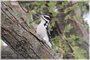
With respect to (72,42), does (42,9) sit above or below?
above

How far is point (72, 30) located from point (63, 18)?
0.50ft

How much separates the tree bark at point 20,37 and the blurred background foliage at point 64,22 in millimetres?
691

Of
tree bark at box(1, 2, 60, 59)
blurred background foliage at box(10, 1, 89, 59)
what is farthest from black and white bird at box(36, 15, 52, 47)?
blurred background foliage at box(10, 1, 89, 59)

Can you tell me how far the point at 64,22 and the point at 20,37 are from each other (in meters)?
1.42

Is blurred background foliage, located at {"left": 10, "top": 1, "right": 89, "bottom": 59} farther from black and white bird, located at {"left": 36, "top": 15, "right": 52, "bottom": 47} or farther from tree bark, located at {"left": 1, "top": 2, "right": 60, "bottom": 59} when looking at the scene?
tree bark, located at {"left": 1, "top": 2, "right": 60, "bottom": 59}

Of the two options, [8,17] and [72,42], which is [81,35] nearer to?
[72,42]

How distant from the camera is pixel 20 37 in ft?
4.41

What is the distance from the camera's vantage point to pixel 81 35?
2.75 m

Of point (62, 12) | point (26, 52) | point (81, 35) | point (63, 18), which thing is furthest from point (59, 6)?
point (26, 52)

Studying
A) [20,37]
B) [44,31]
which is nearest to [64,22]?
[44,31]

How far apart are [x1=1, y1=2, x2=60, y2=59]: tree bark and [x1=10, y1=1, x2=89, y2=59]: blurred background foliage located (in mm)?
691

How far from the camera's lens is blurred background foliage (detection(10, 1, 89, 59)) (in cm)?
230

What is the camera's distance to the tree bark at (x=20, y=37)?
4.30 ft

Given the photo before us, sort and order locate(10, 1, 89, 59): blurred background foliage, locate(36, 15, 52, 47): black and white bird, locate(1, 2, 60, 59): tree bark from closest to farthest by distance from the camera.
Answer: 1. locate(1, 2, 60, 59): tree bark
2. locate(36, 15, 52, 47): black and white bird
3. locate(10, 1, 89, 59): blurred background foliage
